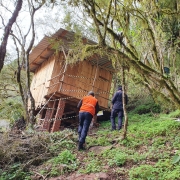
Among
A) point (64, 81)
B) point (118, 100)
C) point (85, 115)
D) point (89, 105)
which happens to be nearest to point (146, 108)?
point (118, 100)

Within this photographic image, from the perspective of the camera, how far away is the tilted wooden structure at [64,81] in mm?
12500

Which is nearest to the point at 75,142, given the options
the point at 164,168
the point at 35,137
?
the point at 35,137

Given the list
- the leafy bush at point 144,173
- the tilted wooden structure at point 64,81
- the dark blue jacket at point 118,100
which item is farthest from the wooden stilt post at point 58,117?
the leafy bush at point 144,173

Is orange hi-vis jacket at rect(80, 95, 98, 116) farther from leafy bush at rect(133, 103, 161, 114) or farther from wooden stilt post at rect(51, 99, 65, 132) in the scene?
leafy bush at rect(133, 103, 161, 114)

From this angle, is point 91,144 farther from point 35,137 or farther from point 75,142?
point 35,137

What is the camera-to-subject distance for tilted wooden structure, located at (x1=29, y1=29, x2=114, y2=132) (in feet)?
41.0

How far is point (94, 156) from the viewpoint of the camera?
22.5 feet

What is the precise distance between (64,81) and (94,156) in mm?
6972

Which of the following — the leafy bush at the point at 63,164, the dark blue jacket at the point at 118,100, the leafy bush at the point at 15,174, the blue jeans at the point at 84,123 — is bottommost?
the leafy bush at the point at 15,174

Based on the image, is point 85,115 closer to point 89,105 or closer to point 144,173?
point 89,105

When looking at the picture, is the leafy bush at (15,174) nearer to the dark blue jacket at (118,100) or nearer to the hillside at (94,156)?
the hillside at (94,156)

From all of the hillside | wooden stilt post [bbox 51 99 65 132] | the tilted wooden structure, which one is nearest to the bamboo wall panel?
the tilted wooden structure

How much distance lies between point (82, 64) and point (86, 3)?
8.34 meters

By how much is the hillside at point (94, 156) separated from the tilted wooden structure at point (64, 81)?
4.31 m
